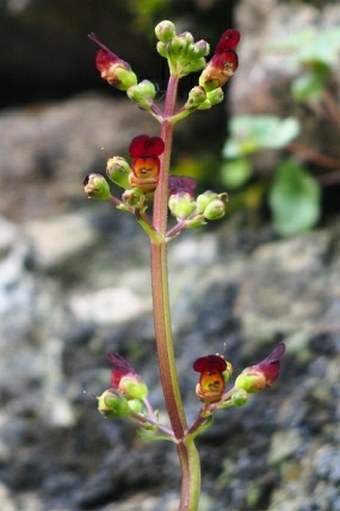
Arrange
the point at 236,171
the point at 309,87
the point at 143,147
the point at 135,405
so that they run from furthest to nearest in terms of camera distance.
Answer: the point at 236,171, the point at 309,87, the point at 135,405, the point at 143,147

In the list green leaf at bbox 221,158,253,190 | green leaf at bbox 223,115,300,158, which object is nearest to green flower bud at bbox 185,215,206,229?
green leaf at bbox 223,115,300,158

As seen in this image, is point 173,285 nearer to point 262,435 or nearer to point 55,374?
point 55,374

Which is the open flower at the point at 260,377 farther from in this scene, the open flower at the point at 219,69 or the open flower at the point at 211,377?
the open flower at the point at 219,69

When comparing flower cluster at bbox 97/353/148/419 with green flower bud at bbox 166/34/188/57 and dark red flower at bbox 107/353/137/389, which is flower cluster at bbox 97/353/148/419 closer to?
dark red flower at bbox 107/353/137/389

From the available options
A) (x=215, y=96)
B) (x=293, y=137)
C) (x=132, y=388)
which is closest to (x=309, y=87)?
(x=293, y=137)

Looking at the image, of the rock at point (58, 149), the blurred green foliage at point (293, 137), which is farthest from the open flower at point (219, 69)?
the rock at point (58, 149)

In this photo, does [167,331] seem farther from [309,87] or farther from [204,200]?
[309,87]
